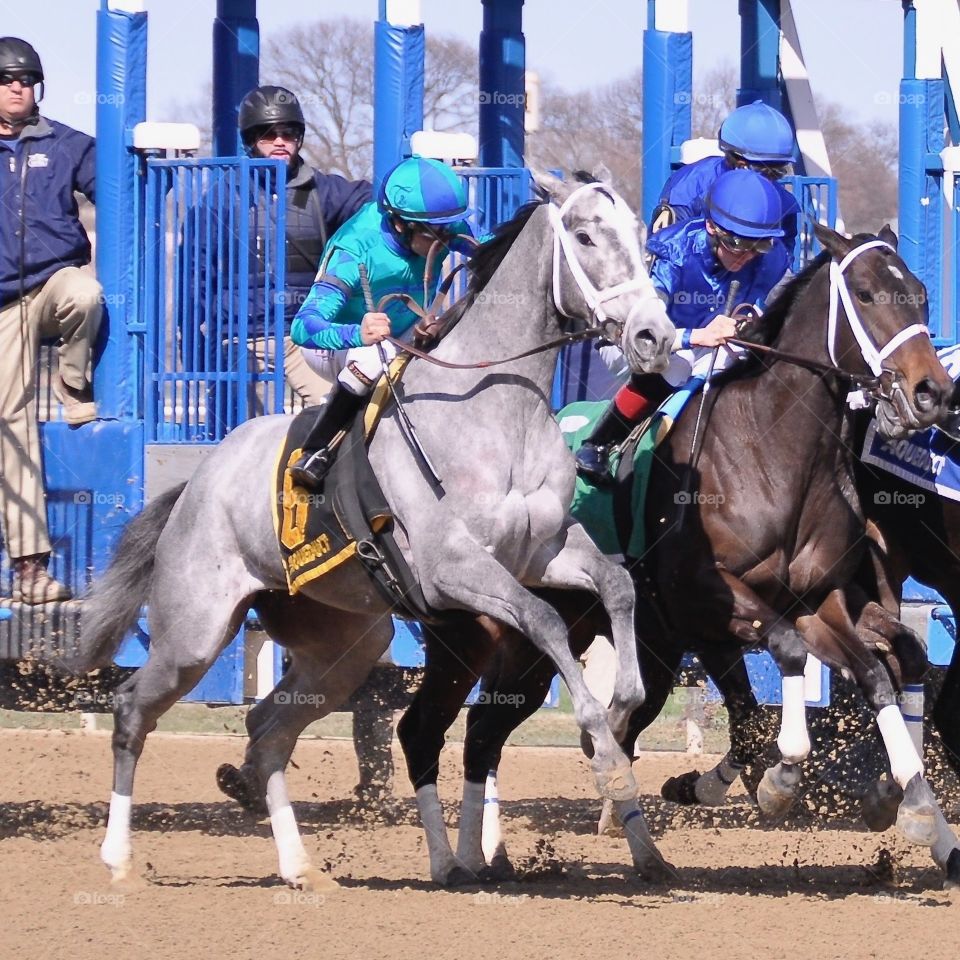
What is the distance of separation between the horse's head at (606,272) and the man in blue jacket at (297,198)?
2499mm

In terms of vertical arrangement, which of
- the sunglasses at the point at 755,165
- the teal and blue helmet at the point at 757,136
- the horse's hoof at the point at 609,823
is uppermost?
the teal and blue helmet at the point at 757,136

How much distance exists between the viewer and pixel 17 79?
24.9 feet

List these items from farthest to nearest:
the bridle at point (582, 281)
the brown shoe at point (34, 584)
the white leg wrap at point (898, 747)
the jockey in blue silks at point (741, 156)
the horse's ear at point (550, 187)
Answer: the brown shoe at point (34, 584), the jockey in blue silks at point (741, 156), the white leg wrap at point (898, 747), the horse's ear at point (550, 187), the bridle at point (582, 281)

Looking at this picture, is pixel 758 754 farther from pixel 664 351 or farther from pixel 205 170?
pixel 205 170

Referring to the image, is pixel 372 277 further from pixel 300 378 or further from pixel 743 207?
pixel 300 378

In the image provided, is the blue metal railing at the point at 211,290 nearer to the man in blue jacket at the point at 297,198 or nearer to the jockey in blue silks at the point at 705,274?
the man in blue jacket at the point at 297,198

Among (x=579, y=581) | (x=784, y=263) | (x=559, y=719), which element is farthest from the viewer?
(x=559, y=719)

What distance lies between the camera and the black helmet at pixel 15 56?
7574 mm

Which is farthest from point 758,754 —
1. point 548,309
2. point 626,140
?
point 626,140

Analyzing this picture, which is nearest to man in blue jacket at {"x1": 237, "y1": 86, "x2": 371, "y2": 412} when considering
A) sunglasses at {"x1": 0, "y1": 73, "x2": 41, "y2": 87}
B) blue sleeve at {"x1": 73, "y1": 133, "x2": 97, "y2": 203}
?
blue sleeve at {"x1": 73, "y1": 133, "x2": 97, "y2": 203}

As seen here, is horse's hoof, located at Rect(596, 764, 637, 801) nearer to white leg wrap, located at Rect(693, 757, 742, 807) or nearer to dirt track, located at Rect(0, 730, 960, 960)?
dirt track, located at Rect(0, 730, 960, 960)

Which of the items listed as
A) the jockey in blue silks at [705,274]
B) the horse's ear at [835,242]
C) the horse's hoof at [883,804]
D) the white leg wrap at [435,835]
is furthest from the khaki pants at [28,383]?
the horse's hoof at [883,804]

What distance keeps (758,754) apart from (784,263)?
183 centimetres

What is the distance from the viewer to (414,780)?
638 centimetres
